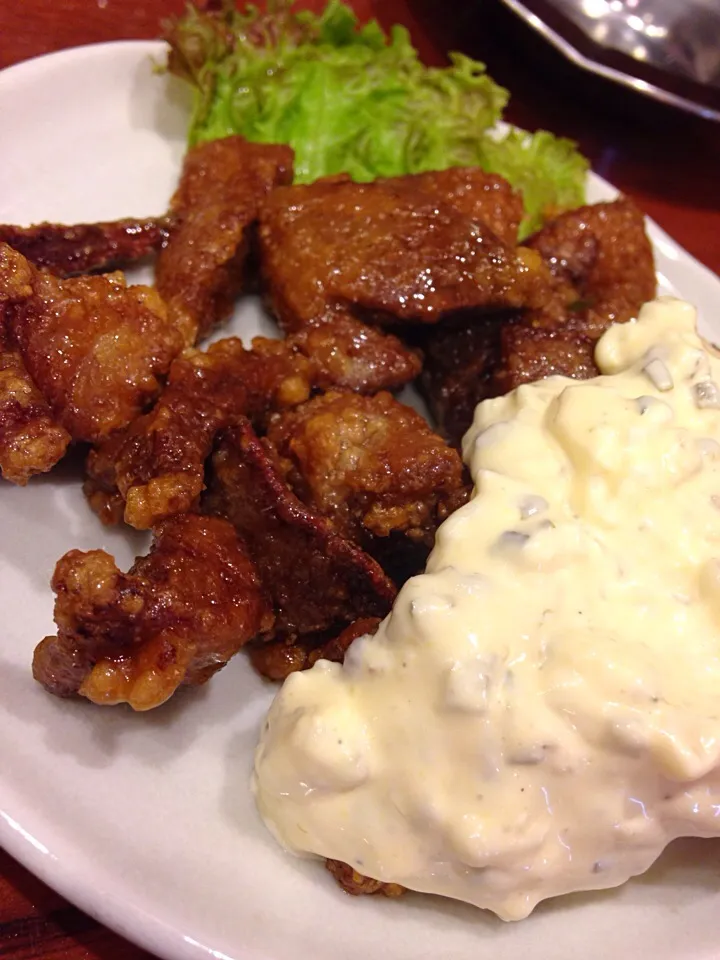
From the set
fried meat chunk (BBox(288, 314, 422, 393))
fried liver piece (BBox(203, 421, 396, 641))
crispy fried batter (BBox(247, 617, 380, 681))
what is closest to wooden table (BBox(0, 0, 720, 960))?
fried meat chunk (BBox(288, 314, 422, 393))

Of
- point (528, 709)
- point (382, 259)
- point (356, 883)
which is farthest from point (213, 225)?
point (356, 883)

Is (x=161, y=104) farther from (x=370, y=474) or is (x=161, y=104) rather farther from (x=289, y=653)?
(x=289, y=653)

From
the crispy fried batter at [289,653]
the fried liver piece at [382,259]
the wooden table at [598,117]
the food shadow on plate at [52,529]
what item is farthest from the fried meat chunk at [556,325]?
the wooden table at [598,117]

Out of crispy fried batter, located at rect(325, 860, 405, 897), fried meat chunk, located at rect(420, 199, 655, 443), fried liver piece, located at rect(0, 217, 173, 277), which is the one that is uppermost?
fried liver piece, located at rect(0, 217, 173, 277)

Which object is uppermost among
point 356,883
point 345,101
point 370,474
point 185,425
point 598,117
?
point 345,101

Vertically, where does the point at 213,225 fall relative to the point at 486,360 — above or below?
above

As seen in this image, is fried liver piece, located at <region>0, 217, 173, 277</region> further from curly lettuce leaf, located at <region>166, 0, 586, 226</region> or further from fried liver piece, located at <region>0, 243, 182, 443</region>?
curly lettuce leaf, located at <region>166, 0, 586, 226</region>
